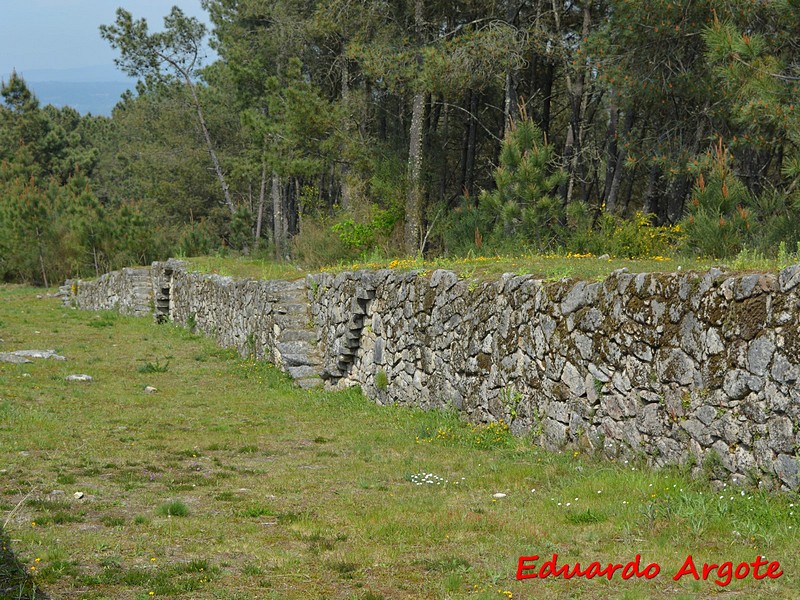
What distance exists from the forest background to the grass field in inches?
227

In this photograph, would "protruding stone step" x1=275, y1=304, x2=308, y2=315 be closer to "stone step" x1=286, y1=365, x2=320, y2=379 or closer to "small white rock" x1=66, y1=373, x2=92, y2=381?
"stone step" x1=286, y1=365, x2=320, y2=379

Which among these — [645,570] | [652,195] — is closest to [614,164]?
[652,195]

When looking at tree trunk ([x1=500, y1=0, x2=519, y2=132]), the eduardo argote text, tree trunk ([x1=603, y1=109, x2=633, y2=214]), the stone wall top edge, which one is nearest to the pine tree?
the stone wall top edge

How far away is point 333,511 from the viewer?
6883 millimetres

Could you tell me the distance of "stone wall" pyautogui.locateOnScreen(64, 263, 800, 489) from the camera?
6.09 meters

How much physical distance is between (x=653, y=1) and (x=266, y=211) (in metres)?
35.4

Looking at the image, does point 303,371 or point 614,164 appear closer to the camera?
point 303,371

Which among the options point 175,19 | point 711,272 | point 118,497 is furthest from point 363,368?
point 175,19

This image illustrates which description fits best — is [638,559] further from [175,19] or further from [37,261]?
[175,19]

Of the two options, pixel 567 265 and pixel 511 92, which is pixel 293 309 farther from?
pixel 511 92

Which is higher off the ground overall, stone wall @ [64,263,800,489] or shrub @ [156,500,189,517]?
stone wall @ [64,263,800,489]

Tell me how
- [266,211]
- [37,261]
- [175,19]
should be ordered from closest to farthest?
[37,261] < [175,19] < [266,211]

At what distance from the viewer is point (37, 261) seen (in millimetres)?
38000

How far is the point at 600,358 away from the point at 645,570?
3020 millimetres
